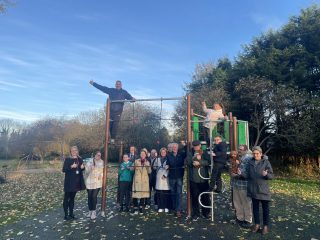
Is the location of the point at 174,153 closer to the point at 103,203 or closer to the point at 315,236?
the point at 103,203

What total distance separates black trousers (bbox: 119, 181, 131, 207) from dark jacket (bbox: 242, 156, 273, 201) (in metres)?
4.01

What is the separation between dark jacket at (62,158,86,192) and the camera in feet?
29.1

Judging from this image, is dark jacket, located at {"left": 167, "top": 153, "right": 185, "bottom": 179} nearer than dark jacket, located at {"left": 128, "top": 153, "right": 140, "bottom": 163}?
Yes

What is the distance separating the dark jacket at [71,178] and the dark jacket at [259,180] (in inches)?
194

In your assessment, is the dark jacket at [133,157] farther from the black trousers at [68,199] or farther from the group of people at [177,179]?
the black trousers at [68,199]

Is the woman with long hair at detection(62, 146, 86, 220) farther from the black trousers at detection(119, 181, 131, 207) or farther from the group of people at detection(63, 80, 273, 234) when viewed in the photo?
the black trousers at detection(119, 181, 131, 207)

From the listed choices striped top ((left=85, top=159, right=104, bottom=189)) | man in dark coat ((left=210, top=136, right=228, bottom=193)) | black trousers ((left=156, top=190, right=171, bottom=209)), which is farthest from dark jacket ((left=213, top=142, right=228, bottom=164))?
striped top ((left=85, top=159, right=104, bottom=189))

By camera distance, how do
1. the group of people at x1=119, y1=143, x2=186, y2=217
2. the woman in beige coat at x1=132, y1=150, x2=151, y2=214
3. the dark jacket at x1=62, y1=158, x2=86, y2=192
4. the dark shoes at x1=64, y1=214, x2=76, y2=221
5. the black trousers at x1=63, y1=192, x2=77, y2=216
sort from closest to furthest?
the dark jacket at x1=62, y1=158, x2=86, y2=192 < the black trousers at x1=63, y1=192, x2=77, y2=216 < the group of people at x1=119, y1=143, x2=186, y2=217 < the dark shoes at x1=64, y1=214, x2=76, y2=221 < the woman in beige coat at x1=132, y1=150, x2=151, y2=214

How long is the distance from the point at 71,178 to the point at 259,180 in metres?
5.35

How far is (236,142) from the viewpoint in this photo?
957cm

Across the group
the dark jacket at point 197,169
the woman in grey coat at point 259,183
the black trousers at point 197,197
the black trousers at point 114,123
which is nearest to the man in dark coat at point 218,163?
the dark jacket at point 197,169

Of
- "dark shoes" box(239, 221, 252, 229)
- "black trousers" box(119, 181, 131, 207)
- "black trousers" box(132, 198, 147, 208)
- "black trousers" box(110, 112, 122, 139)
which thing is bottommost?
"dark shoes" box(239, 221, 252, 229)

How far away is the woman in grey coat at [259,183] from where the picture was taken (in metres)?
7.02

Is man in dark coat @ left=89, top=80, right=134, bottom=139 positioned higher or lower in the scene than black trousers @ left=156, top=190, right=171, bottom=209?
higher
